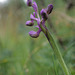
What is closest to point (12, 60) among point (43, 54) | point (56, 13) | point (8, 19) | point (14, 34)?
point (43, 54)

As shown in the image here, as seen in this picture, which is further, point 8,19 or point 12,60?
point 8,19

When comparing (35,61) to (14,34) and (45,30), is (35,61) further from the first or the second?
(14,34)

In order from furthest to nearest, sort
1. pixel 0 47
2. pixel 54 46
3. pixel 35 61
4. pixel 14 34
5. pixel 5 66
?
pixel 14 34
pixel 0 47
pixel 35 61
pixel 5 66
pixel 54 46

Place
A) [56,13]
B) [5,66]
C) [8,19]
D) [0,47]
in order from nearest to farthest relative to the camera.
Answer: [5,66] < [56,13] < [0,47] < [8,19]

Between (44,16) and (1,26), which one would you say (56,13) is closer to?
(44,16)

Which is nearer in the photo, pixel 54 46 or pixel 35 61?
pixel 54 46

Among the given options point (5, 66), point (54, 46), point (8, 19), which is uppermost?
point (54, 46)

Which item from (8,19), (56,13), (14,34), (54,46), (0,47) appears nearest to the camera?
(54,46)

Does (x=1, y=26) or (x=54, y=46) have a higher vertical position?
(x=54, y=46)

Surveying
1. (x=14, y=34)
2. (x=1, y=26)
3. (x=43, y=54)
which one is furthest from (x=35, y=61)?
(x=1, y=26)
